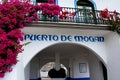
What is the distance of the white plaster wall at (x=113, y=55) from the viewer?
38.5 feet

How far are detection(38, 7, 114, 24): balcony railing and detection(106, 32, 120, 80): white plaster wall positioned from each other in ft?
3.04

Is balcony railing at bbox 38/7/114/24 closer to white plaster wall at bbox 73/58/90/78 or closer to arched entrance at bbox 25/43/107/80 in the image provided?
arched entrance at bbox 25/43/107/80

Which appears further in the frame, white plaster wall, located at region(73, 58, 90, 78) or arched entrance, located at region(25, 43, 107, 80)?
white plaster wall, located at region(73, 58, 90, 78)

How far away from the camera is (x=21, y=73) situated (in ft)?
34.9

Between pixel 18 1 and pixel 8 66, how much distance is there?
2.98 m

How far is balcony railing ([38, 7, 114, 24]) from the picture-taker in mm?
11219

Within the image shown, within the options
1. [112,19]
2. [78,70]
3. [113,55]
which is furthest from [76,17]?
[78,70]

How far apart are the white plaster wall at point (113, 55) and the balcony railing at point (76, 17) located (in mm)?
927

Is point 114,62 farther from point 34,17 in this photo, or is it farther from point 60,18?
point 34,17

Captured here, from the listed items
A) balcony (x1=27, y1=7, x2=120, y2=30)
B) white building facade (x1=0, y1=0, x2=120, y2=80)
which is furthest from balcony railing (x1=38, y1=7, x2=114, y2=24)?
white building facade (x1=0, y1=0, x2=120, y2=80)

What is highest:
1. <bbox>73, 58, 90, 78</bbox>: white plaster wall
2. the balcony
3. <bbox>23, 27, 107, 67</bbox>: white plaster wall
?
the balcony

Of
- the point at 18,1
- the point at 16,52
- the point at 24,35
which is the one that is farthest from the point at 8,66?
the point at 18,1

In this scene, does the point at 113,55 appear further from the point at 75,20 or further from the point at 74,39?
the point at 75,20

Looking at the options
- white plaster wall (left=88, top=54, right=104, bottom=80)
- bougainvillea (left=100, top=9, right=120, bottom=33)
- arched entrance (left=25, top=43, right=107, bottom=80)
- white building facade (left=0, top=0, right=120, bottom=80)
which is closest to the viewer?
white building facade (left=0, top=0, right=120, bottom=80)
